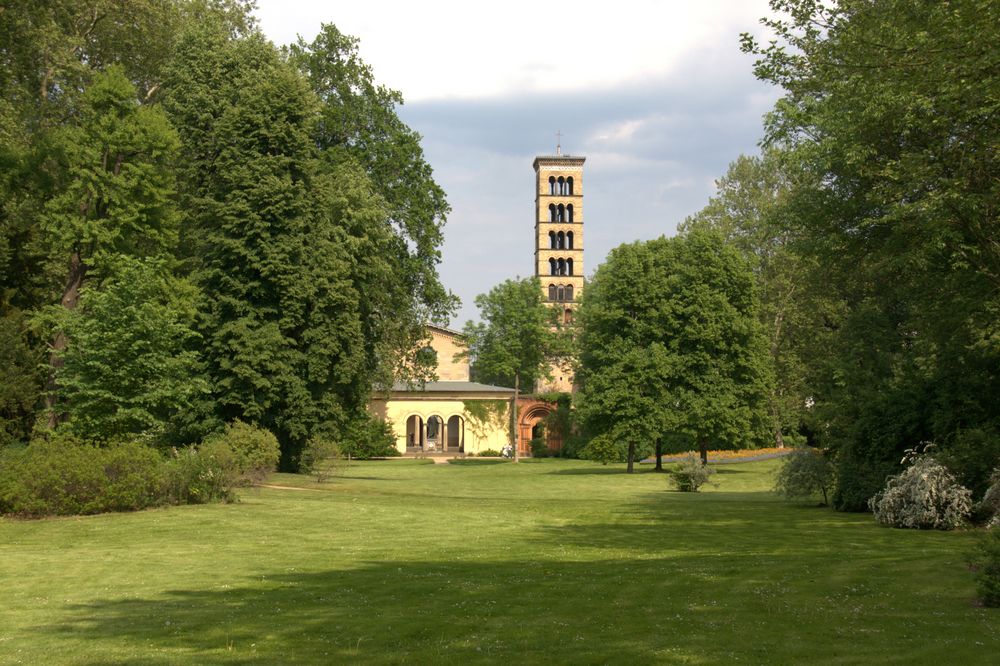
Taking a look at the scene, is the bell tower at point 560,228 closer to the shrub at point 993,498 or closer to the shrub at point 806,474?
the shrub at point 806,474

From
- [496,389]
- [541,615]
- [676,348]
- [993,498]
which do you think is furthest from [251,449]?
[496,389]

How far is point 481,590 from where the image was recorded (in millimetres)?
13633

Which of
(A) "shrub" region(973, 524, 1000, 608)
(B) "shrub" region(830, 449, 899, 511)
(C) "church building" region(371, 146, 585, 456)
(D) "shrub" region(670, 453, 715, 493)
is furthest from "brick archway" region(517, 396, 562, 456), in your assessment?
(A) "shrub" region(973, 524, 1000, 608)

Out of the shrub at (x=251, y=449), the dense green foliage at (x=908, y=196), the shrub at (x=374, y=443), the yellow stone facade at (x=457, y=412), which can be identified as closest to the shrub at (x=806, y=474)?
the dense green foliage at (x=908, y=196)

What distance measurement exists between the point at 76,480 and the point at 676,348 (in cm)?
3500

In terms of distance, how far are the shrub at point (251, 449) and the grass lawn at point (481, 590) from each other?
4.39m

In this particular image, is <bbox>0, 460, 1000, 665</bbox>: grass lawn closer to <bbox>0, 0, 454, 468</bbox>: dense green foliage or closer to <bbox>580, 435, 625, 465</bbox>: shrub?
<bbox>0, 0, 454, 468</bbox>: dense green foliage

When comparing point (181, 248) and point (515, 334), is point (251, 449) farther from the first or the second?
point (515, 334)

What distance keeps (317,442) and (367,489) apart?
2.54m

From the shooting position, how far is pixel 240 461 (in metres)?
30.3

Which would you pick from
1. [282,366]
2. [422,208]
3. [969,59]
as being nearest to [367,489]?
[282,366]

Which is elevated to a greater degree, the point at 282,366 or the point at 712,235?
the point at 712,235

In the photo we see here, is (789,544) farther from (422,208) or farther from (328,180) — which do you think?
(422,208)

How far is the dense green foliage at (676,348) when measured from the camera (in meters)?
50.7
